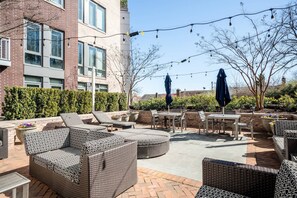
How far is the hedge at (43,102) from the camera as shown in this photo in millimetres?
6117

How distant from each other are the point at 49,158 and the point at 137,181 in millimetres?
1461

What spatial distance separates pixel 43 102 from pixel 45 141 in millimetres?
4135

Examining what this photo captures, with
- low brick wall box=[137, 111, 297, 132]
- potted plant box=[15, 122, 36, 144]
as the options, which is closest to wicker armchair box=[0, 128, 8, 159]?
potted plant box=[15, 122, 36, 144]

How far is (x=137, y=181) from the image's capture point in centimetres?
315

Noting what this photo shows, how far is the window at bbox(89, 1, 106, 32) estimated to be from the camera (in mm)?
13564

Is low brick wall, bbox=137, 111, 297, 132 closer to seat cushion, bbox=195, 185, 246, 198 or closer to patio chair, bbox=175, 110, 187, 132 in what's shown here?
patio chair, bbox=175, 110, 187, 132

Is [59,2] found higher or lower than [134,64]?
higher

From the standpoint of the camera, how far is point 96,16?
1393cm

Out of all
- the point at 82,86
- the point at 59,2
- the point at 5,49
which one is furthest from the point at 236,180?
the point at 59,2

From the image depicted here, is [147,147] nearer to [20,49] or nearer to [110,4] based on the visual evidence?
[20,49]

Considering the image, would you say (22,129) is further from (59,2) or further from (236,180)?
(59,2)

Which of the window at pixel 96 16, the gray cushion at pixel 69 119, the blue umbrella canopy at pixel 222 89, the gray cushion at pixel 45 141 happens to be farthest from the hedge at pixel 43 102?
the window at pixel 96 16

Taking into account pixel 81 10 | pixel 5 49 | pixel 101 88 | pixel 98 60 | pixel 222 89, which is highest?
pixel 81 10

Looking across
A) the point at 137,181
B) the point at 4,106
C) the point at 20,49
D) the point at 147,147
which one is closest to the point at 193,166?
the point at 147,147
